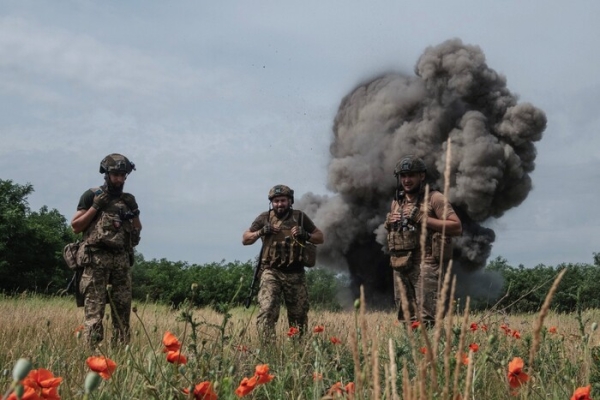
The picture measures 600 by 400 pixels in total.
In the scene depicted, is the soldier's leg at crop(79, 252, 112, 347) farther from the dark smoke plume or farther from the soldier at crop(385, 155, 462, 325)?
the dark smoke plume

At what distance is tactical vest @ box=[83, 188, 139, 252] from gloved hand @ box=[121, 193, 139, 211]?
37 mm

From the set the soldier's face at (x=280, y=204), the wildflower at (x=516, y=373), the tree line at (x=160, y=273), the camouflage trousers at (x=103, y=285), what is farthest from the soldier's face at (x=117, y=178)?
the tree line at (x=160, y=273)

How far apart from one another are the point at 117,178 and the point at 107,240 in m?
0.58

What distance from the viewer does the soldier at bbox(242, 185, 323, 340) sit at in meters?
7.15

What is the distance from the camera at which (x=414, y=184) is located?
680 cm

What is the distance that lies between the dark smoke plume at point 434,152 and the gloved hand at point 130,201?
19897 mm

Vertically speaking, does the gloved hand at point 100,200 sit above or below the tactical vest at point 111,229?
above

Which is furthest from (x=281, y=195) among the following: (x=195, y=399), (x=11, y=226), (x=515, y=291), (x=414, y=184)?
(x=11, y=226)

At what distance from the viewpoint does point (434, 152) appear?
26.7 meters

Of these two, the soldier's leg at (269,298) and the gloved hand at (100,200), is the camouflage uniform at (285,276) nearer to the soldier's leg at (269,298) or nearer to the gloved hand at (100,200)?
the soldier's leg at (269,298)

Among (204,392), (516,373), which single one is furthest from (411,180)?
(204,392)

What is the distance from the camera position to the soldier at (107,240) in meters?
6.30

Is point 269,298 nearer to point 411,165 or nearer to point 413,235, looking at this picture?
point 413,235

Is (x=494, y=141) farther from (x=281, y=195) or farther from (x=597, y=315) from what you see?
(x=281, y=195)
